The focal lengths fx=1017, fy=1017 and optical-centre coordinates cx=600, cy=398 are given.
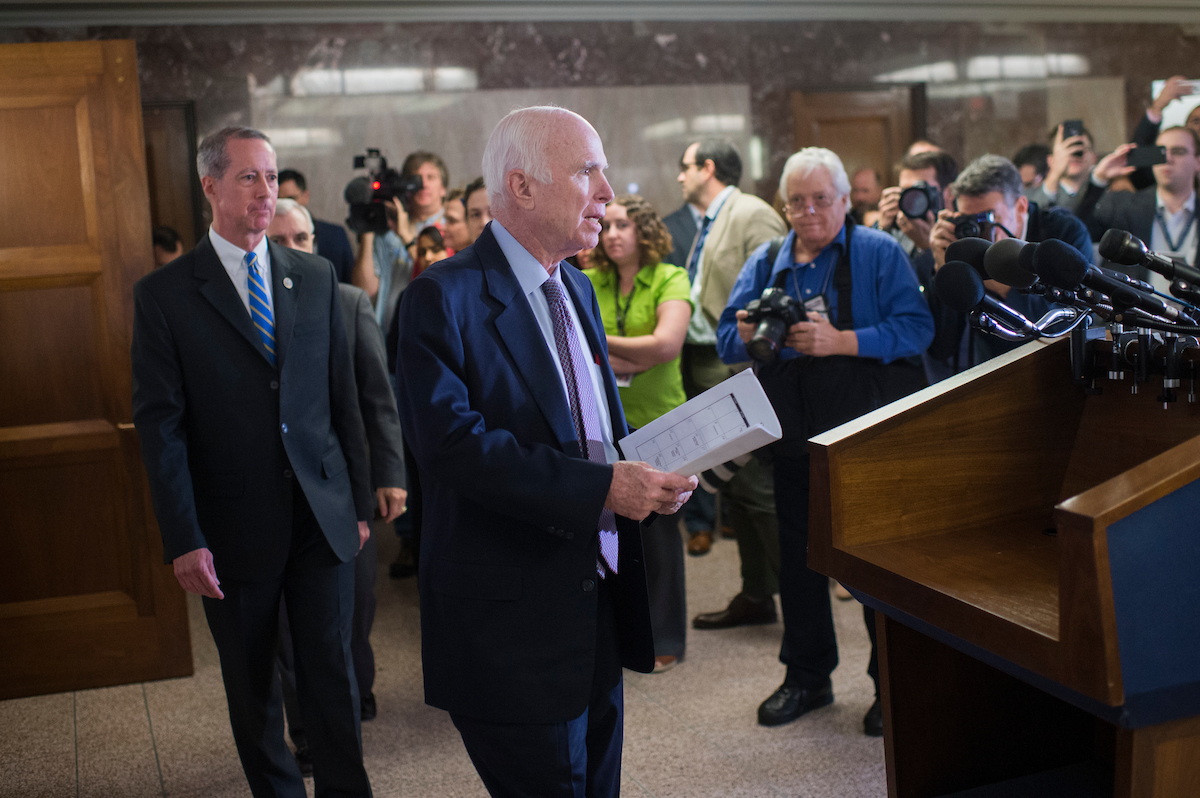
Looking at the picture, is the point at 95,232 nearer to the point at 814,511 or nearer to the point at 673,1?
the point at 814,511

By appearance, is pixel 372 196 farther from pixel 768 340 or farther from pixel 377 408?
A: pixel 768 340

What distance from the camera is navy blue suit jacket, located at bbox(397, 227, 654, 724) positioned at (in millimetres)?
1458

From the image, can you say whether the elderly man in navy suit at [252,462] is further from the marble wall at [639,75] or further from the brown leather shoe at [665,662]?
the marble wall at [639,75]

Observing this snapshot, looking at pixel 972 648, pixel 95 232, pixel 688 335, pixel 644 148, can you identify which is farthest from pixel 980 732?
pixel 644 148

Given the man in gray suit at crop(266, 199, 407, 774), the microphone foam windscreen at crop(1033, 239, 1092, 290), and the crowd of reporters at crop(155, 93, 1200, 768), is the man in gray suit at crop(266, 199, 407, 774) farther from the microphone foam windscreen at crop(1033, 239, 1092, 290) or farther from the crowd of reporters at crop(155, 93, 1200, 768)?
the microphone foam windscreen at crop(1033, 239, 1092, 290)

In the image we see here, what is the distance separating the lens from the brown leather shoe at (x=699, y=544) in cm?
451

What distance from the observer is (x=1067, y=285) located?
53.4 inches

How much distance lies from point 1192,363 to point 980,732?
695 mm

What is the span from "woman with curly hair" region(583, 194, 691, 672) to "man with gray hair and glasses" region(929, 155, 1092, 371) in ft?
2.72

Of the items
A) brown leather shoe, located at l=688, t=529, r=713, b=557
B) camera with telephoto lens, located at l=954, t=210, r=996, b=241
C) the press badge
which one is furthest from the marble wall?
camera with telephoto lens, located at l=954, t=210, r=996, b=241

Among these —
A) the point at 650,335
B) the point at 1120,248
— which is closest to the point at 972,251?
the point at 1120,248

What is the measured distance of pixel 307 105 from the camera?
5.89 metres

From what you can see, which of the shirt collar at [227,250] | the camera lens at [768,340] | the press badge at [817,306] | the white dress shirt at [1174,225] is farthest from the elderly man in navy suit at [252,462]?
the white dress shirt at [1174,225]

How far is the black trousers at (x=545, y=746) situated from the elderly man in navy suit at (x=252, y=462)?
2.29 feet
